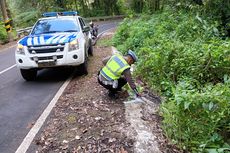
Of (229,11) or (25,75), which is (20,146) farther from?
(229,11)

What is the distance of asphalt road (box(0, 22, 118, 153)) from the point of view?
16.2 feet

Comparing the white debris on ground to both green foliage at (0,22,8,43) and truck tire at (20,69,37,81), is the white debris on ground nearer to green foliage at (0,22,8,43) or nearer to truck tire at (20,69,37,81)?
truck tire at (20,69,37,81)

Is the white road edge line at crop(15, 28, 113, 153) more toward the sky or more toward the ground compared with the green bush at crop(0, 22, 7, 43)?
more toward the sky

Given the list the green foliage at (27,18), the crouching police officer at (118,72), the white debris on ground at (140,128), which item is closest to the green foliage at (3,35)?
the green foliage at (27,18)

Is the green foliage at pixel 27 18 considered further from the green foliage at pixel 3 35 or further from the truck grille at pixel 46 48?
the truck grille at pixel 46 48

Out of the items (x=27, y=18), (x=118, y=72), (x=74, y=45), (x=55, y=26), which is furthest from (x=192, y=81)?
(x=27, y=18)

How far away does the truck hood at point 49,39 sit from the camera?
7957 mm

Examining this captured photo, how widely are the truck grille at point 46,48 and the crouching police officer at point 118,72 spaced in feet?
7.84

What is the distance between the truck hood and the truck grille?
0.28 ft

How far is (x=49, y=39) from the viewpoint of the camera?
8.08 meters

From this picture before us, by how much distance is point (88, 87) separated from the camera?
7.36 meters

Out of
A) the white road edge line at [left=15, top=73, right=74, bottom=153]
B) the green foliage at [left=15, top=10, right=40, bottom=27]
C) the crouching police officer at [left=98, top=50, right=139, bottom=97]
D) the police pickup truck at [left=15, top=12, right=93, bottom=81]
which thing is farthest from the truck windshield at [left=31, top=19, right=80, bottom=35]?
the green foliage at [left=15, top=10, right=40, bottom=27]

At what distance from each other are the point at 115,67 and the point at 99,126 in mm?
1327

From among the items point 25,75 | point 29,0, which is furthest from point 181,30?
point 29,0
